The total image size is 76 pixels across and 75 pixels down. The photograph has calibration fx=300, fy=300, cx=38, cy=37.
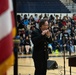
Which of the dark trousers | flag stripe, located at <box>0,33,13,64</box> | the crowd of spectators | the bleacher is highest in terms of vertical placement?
flag stripe, located at <box>0,33,13,64</box>

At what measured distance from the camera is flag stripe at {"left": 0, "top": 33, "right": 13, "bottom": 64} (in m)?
1.64

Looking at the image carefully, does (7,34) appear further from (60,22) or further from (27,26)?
(60,22)

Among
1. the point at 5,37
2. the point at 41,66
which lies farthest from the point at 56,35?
the point at 5,37

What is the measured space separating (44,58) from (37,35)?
47cm

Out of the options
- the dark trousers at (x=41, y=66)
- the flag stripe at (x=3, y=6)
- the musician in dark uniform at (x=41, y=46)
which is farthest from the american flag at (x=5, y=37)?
the dark trousers at (x=41, y=66)

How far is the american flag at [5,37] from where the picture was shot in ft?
5.39

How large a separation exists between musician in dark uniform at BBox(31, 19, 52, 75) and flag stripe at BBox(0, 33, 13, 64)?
160 inches

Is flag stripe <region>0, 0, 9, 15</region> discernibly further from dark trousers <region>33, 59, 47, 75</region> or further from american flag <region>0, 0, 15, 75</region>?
dark trousers <region>33, 59, 47, 75</region>

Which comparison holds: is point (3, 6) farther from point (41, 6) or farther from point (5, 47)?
point (41, 6)

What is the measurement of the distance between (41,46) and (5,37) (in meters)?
4.21

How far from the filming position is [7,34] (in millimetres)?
1714

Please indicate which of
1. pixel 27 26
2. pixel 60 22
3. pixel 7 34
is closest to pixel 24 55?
pixel 27 26

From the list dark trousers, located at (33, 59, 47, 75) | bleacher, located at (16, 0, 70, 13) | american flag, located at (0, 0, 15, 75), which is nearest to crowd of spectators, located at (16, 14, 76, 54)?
bleacher, located at (16, 0, 70, 13)

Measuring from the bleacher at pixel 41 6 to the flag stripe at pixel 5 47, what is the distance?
21.0 metres
